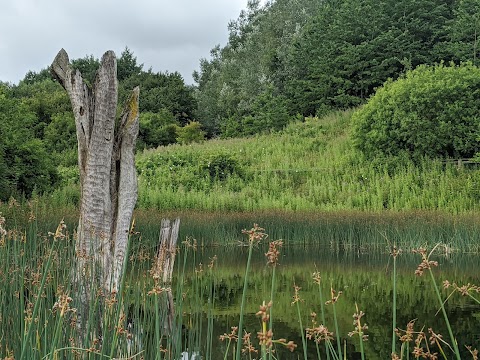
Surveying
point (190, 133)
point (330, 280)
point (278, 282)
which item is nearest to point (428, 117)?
point (278, 282)

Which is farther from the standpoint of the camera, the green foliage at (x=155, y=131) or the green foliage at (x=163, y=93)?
the green foliage at (x=163, y=93)

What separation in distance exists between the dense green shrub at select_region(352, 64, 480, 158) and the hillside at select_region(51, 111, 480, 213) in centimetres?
53

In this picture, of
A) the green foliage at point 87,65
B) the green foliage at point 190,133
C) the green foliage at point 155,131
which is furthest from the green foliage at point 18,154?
the green foliage at point 87,65

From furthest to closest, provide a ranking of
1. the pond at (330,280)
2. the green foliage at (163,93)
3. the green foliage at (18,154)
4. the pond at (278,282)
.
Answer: the green foliage at (163,93) < the green foliage at (18,154) < the pond at (330,280) < the pond at (278,282)

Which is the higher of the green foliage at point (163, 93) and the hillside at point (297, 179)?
the green foliage at point (163, 93)

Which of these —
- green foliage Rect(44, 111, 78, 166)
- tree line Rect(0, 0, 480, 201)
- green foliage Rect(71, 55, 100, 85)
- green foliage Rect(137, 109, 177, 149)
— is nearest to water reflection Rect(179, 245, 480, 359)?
tree line Rect(0, 0, 480, 201)

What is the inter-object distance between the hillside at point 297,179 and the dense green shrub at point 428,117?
1.73 ft

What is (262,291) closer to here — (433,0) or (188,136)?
(188,136)

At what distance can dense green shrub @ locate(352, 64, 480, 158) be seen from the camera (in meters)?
15.1

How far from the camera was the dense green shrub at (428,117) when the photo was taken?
1512 cm

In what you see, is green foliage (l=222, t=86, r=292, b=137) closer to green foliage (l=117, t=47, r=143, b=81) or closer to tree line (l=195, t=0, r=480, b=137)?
tree line (l=195, t=0, r=480, b=137)

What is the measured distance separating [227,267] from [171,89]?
74.4 feet

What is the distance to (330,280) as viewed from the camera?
663cm

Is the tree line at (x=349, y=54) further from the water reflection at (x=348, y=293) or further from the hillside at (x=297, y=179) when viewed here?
the water reflection at (x=348, y=293)
